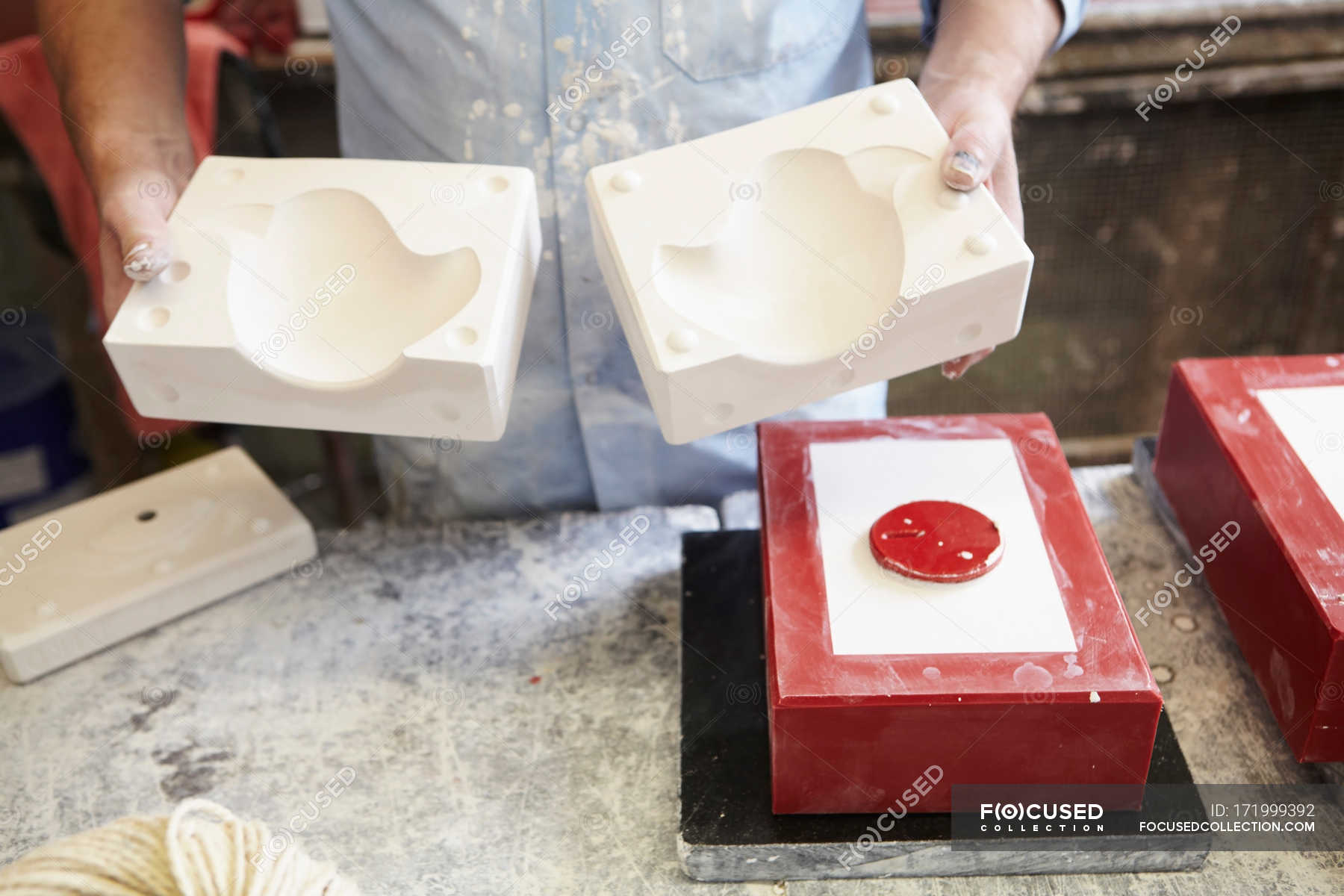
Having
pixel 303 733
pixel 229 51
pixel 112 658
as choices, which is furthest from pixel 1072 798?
pixel 229 51

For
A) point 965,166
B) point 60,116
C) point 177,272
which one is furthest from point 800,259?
point 60,116

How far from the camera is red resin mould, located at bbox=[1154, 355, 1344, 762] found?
83 cm

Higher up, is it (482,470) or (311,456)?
(482,470)

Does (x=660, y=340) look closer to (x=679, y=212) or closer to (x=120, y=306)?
(x=679, y=212)

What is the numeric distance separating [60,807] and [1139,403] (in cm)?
217

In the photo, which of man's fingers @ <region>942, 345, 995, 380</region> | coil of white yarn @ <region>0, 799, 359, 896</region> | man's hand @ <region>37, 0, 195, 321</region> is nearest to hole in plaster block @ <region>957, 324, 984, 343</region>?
man's fingers @ <region>942, 345, 995, 380</region>

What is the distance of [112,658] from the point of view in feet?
3.47

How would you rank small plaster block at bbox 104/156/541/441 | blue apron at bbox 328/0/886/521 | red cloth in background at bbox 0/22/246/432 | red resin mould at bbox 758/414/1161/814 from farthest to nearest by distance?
red cloth in background at bbox 0/22/246/432
blue apron at bbox 328/0/886/521
small plaster block at bbox 104/156/541/441
red resin mould at bbox 758/414/1161/814

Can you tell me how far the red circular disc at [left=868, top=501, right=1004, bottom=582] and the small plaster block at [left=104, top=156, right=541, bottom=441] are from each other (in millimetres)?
329

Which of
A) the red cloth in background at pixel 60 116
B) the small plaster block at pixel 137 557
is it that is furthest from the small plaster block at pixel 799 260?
the red cloth in background at pixel 60 116

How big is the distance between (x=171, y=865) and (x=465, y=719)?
0.34 m

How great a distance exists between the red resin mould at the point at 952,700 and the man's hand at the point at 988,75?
0.75 feet

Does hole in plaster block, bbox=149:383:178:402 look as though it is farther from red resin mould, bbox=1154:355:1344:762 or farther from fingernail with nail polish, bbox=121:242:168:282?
red resin mould, bbox=1154:355:1344:762

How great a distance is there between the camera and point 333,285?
39.6 inches
